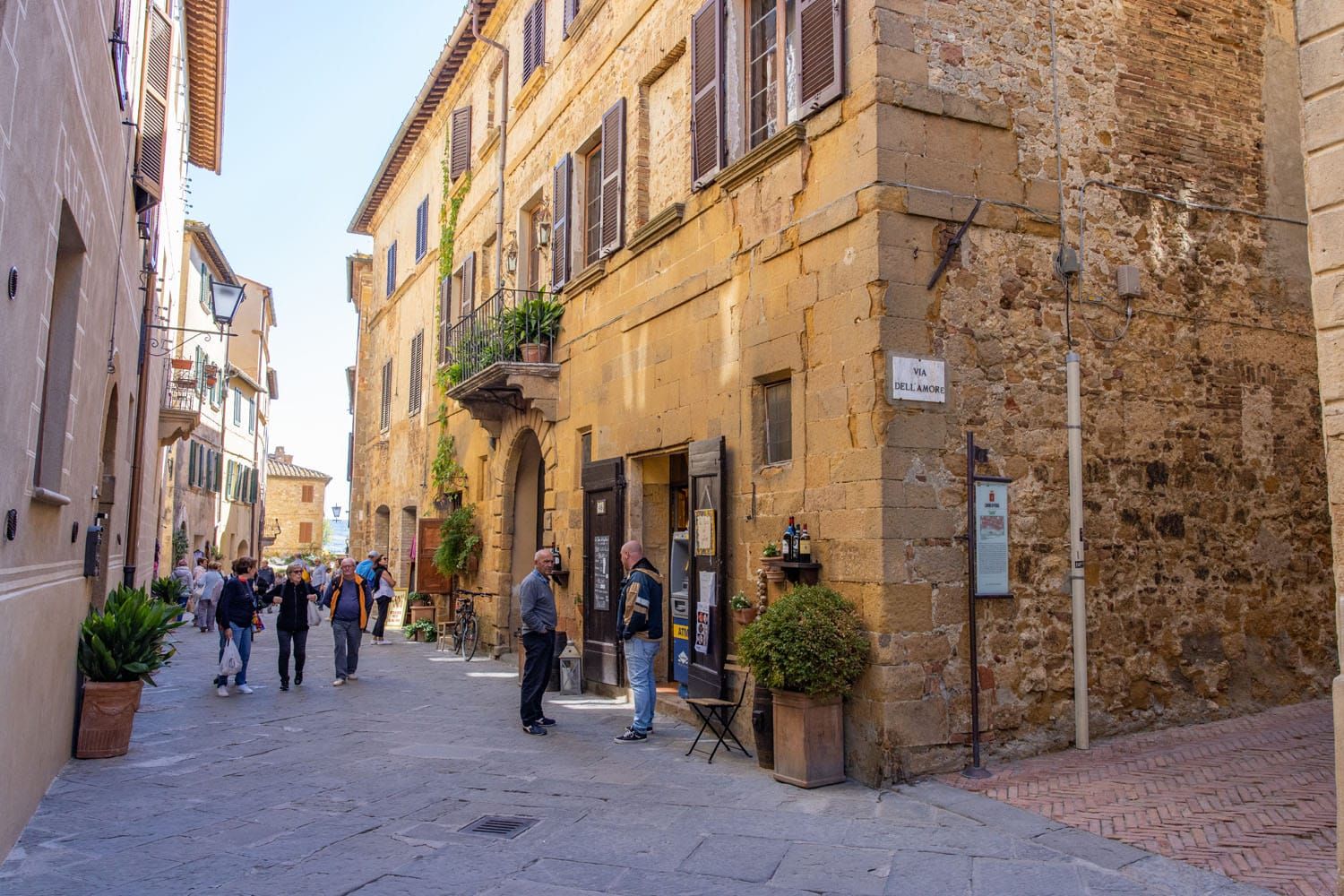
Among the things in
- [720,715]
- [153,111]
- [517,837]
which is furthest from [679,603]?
[153,111]

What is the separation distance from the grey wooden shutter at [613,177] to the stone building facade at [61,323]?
4.54m

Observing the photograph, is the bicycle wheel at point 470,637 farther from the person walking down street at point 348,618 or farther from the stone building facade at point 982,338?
the stone building facade at point 982,338

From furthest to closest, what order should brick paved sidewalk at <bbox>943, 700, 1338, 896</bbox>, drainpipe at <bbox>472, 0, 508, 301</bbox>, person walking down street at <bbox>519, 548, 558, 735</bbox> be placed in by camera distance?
drainpipe at <bbox>472, 0, 508, 301</bbox> → person walking down street at <bbox>519, 548, 558, 735</bbox> → brick paved sidewalk at <bbox>943, 700, 1338, 896</bbox>

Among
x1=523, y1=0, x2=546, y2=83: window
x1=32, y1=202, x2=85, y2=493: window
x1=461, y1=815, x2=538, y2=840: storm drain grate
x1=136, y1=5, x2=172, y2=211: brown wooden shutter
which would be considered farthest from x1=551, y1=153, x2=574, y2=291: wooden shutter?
x1=461, y1=815, x2=538, y2=840: storm drain grate

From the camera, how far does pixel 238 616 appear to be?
1131 centimetres

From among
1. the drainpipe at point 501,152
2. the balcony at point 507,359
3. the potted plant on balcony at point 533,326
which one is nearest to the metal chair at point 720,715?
the balcony at point 507,359

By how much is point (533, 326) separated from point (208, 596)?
11.0 meters

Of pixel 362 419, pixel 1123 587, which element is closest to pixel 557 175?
pixel 1123 587

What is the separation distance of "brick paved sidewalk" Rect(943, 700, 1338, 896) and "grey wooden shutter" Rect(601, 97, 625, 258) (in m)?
6.74

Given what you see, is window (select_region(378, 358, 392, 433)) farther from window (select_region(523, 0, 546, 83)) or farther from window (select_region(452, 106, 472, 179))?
window (select_region(523, 0, 546, 83))

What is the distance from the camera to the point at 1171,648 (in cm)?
788

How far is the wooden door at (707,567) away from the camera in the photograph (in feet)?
28.1

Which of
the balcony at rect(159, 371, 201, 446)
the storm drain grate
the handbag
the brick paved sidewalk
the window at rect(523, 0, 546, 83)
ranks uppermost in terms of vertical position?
the window at rect(523, 0, 546, 83)

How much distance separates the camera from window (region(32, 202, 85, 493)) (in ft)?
19.8
